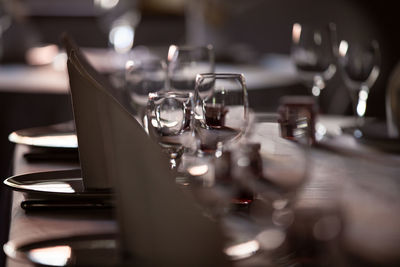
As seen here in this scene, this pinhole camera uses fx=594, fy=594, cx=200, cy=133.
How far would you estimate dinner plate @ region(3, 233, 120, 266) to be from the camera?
595 mm

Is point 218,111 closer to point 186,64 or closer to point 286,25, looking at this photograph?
point 186,64

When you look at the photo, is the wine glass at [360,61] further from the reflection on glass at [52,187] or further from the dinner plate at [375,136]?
the reflection on glass at [52,187]

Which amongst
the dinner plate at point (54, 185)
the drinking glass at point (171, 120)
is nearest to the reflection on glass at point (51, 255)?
the dinner plate at point (54, 185)

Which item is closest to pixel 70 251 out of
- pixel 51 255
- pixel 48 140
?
pixel 51 255

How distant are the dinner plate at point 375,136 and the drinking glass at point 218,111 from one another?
45cm

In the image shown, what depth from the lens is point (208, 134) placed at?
0.85m

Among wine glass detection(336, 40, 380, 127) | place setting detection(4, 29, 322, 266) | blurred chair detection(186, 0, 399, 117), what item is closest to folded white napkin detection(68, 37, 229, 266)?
place setting detection(4, 29, 322, 266)

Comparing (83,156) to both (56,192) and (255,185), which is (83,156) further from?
(255,185)

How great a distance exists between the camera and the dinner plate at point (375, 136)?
3.98 ft

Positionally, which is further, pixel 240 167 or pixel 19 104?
pixel 19 104

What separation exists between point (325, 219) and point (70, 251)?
12.0 inches

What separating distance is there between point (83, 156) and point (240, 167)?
0.96 feet

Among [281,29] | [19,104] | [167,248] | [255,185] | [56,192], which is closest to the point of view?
[167,248]

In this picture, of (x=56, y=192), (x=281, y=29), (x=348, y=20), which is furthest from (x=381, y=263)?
(x=281, y=29)
